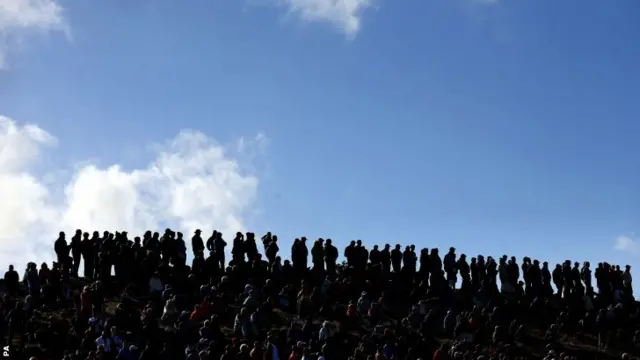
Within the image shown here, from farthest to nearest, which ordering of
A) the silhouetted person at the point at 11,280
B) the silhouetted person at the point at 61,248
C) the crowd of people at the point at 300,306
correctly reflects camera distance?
the silhouetted person at the point at 61,248 → the silhouetted person at the point at 11,280 → the crowd of people at the point at 300,306

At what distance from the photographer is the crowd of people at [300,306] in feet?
104

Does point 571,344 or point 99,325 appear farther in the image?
point 571,344

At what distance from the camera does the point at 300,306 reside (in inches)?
1458

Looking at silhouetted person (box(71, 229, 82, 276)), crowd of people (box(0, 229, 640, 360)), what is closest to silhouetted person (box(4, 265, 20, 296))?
crowd of people (box(0, 229, 640, 360))

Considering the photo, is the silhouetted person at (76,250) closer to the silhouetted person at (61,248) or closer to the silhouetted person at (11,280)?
the silhouetted person at (61,248)

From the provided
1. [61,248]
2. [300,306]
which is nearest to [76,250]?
[61,248]

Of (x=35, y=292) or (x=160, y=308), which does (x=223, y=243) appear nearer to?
(x=160, y=308)

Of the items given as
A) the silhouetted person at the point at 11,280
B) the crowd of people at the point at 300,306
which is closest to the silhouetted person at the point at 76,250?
the crowd of people at the point at 300,306

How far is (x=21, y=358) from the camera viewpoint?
3058 centimetres

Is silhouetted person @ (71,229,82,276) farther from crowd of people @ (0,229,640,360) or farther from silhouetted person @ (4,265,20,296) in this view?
silhouetted person @ (4,265,20,296)

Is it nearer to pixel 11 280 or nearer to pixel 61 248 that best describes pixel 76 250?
pixel 61 248

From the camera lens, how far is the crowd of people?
104 feet

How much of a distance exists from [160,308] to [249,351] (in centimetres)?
830

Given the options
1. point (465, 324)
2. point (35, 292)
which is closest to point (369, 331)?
point (465, 324)
